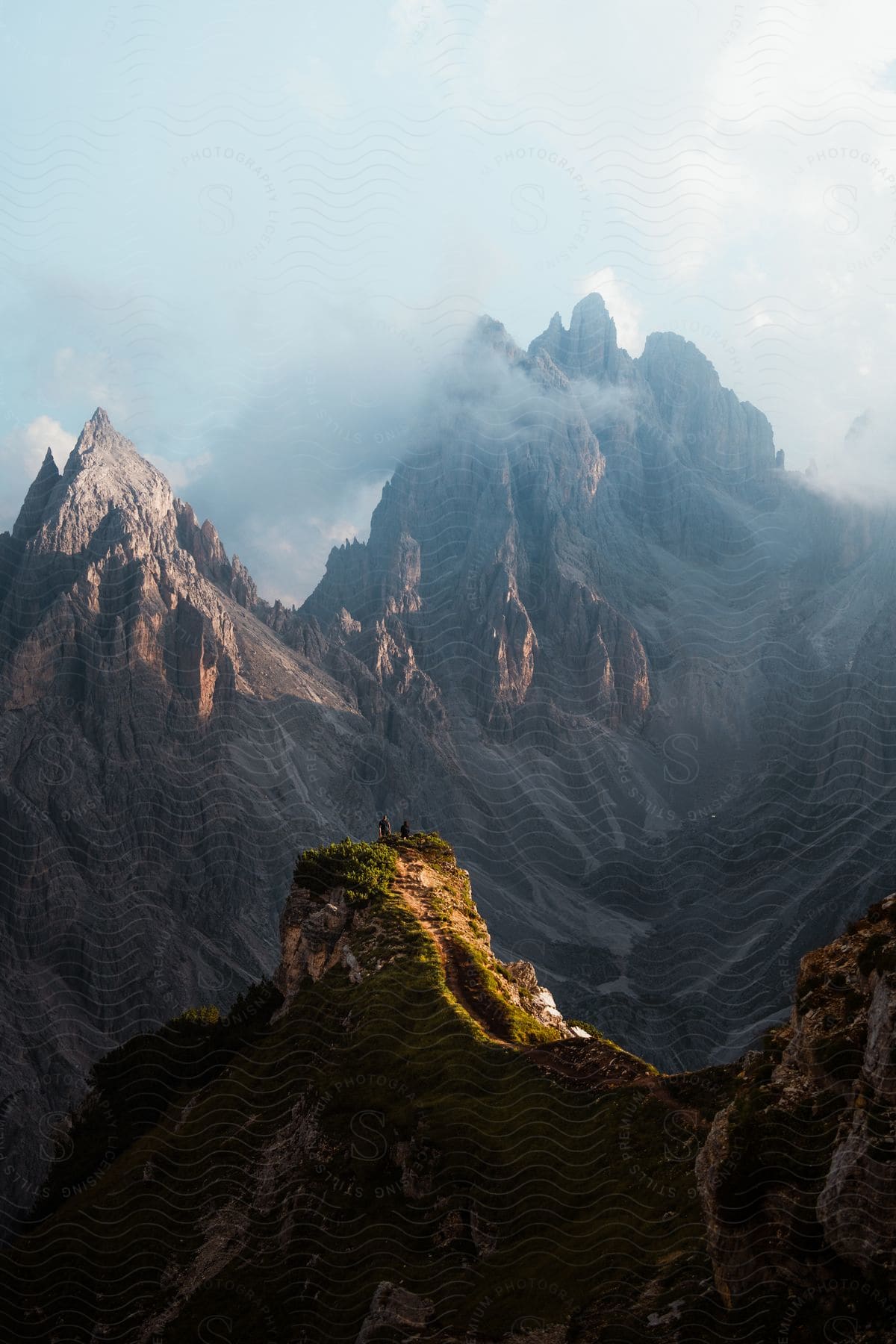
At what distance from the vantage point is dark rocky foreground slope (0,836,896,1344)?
17547 millimetres

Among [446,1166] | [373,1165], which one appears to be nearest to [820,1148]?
[446,1166]

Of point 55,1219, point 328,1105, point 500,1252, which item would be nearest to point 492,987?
point 328,1105

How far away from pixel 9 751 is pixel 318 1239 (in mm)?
184937

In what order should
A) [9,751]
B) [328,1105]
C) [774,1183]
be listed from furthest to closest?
[9,751]
[328,1105]
[774,1183]

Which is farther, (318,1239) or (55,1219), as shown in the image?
(55,1219)

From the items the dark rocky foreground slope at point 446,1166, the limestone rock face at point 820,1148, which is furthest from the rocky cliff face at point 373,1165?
the limestone rock face at point 820,1148

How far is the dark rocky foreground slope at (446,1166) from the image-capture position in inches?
691

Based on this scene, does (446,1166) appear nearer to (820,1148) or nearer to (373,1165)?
(373,1165)

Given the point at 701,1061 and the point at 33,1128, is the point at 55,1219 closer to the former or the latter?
the point at 33,1128

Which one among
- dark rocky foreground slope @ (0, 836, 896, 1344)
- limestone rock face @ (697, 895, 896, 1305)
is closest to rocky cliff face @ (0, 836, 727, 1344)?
dark rocky foreground slope @ (0, 836, 896, 1344)

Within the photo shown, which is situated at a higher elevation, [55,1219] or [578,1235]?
[578,1235]

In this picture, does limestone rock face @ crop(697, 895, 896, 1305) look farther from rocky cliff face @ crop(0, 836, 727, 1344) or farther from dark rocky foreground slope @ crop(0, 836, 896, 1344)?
rocky cliff face @ crop(0, 836, 727, 1344)

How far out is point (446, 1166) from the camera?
29594mm

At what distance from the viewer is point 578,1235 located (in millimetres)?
24500
